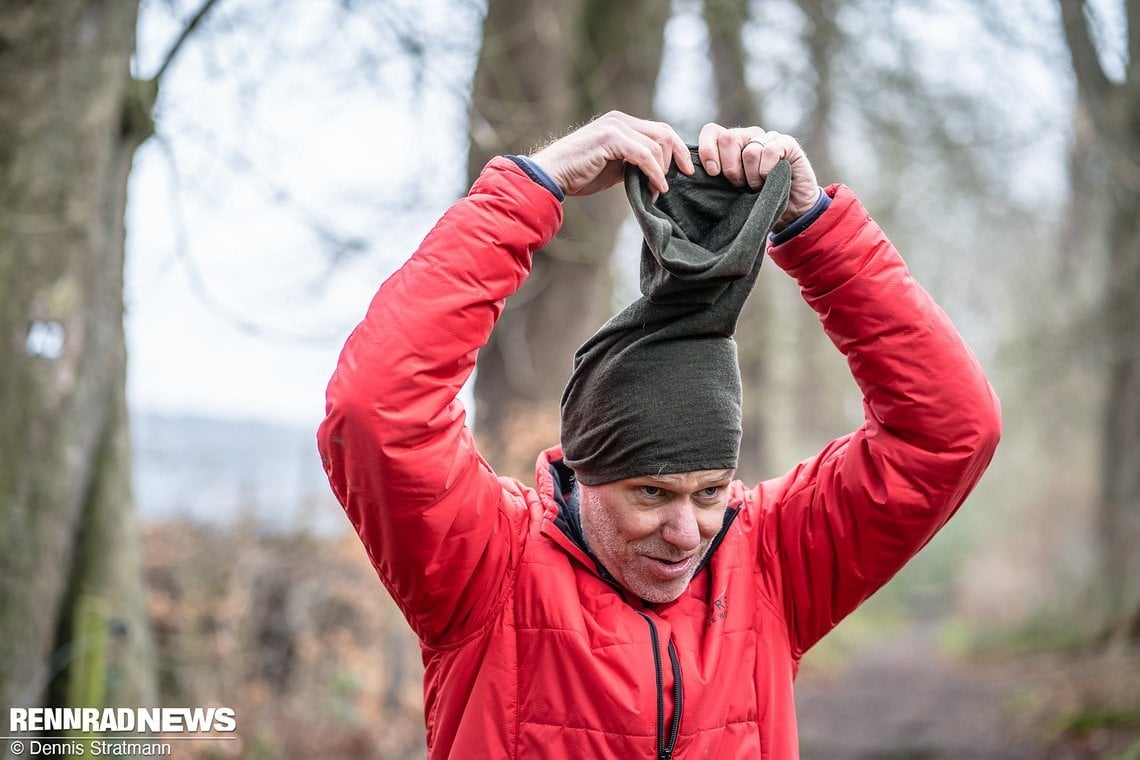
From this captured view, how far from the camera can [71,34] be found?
3.95 m

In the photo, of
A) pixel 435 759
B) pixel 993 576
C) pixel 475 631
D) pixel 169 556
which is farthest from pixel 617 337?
pixel 993 576

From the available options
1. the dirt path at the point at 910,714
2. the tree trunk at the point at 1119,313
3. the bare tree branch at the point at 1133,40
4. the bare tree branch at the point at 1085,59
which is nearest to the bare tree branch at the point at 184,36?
the tree trunk at the point at 1119,313

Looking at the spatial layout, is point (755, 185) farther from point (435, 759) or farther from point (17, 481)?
point (17, 481)

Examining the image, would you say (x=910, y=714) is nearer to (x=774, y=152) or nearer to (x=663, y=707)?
(x=663, y=707)

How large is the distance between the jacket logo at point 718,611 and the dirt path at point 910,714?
634 cm

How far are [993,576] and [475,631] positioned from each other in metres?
17.9

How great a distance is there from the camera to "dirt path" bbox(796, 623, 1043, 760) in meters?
8.30

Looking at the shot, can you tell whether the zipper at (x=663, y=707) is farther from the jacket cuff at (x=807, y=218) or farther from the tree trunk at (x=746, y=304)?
the tree trunk at (x=746, y=304)

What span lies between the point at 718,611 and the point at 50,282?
2.84 m

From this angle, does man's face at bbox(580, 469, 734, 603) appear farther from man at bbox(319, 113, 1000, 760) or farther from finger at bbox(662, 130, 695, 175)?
finger at bbox(662, 130, 695, 175)

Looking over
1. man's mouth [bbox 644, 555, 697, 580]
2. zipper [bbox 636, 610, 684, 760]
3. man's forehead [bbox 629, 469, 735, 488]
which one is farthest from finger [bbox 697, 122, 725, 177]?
zipper [bbox 636, 610, 684, 760]

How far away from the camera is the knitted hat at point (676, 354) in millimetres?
2090

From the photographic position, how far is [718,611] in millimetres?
2219

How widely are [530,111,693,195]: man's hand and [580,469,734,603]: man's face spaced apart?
0.58 m
